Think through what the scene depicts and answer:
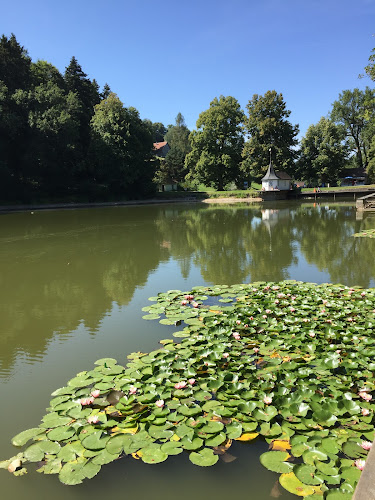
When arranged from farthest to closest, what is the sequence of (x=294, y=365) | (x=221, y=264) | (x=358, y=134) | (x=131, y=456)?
(x=358, y=134) < (x=221, y=264) < (x=294, y=365) < (x=131, y=456)

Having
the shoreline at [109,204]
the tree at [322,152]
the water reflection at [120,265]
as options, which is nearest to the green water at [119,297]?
the water reflection at [120,265]

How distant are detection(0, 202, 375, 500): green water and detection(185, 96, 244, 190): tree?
3480 cm

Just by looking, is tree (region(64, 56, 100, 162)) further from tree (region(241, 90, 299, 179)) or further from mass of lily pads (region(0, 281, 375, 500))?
mass of lily pads (region(0, 281, 375, 500))

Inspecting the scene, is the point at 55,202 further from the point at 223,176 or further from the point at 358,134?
the point at 358,134

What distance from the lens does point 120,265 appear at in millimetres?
9703

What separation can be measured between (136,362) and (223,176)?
49.1m

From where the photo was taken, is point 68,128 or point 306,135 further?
point 306,135

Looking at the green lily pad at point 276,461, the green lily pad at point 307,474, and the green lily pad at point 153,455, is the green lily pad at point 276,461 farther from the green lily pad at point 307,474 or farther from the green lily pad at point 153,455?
the green lily pad at point 153,455

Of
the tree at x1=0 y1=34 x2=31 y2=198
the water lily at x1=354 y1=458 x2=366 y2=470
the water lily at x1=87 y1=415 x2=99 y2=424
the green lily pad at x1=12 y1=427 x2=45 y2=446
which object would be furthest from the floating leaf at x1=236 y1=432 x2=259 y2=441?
the tree at x1=0 y1=34 x2=31 y2=198

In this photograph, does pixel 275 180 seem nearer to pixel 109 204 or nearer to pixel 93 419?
pixel 109 204

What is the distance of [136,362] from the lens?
3.89 m

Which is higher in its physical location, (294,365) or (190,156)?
(190,156)

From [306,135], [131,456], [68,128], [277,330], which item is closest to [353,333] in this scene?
[277,330]

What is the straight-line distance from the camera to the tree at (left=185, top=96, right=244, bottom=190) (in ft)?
163
